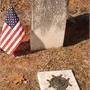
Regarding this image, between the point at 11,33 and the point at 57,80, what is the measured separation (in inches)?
60.3

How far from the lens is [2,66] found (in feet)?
20.3

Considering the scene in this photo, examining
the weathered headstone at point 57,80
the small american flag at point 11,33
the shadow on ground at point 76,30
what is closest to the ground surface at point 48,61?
the shadow on ground at point 76,30

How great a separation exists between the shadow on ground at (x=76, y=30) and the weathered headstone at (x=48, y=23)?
49cm

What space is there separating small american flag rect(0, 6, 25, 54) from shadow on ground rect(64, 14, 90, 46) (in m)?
1.33

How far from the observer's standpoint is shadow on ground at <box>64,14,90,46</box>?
7.17m

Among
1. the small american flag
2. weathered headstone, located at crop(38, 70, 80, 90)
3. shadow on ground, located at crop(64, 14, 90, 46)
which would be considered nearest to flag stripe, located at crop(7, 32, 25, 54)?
the small american flag

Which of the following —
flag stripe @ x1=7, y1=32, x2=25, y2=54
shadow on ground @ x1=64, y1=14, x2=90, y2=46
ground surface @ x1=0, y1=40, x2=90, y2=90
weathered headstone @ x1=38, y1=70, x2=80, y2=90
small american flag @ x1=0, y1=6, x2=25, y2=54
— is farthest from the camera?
shadow on ground @ x1=64, y1=14, x2=90, y2=46

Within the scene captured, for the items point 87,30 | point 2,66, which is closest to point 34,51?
point 2,66

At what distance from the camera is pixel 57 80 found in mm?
5746

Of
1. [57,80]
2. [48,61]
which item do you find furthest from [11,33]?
[57,80]

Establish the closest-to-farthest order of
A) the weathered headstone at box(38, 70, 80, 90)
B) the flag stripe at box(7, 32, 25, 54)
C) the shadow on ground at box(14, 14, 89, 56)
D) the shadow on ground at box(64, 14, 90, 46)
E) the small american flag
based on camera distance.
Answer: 1. the weathered headstone at box(38, 70, 80, 90)
2. the small american flag
3. the flag stripe at box(7, 32, 25, 54)
4. the shadow on ground at box(14, 14, 89, 56)
5. the shadow on ground at box(64, 14, 90, 46)

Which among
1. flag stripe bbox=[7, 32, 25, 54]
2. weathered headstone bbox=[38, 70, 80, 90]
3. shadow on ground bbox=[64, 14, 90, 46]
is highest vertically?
flag stripe bbox=[7, 32, 25, 54]

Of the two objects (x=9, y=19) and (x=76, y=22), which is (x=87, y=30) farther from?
(x=9, y=19)

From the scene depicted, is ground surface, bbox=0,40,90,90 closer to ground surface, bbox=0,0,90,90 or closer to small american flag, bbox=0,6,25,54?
ground surface, bbox=0,0,90,90
